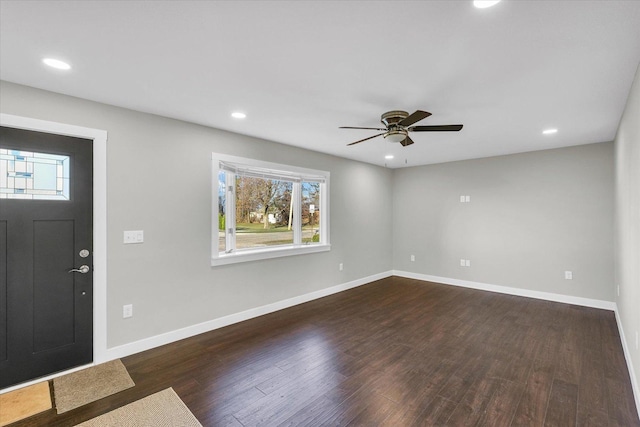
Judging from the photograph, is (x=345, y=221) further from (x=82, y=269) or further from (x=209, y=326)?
(x=82, y=269)

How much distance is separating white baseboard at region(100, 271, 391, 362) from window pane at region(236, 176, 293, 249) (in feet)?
2.94

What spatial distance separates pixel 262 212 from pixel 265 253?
64cm

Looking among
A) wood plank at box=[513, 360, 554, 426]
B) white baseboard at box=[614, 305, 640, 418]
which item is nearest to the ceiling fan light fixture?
wood plank at box=[513, 360, 554, 426]

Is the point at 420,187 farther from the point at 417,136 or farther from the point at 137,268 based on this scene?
the point at 137,268

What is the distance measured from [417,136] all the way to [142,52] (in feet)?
10.8

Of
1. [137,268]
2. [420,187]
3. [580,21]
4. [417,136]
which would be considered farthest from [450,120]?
[137,268]

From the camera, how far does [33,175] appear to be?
249 centimetres

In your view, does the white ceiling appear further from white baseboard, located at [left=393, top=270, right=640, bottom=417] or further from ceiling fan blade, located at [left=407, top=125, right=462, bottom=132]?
white baseboard, located at [left=393, top=270, right=640, bottom=417]

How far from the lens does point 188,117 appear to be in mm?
3236

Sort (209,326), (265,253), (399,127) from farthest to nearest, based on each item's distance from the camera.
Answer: (265,253) < (209,326) < (399,127)

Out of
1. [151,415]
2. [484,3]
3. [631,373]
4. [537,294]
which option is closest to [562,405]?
[631,373]

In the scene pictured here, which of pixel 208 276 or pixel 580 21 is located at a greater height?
pixel 580 21

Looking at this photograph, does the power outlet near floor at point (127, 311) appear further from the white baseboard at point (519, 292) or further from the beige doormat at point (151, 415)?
the white baseboard at point (519, 292)

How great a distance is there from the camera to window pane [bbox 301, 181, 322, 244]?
16.2 feet
